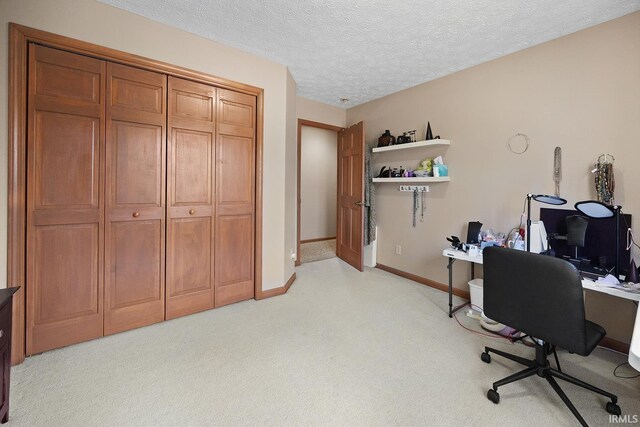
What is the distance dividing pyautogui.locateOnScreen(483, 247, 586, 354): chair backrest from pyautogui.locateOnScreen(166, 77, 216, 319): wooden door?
234cm

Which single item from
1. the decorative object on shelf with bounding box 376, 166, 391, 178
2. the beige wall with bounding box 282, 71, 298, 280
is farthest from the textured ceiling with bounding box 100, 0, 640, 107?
the decorative object on shelf with bounding box 376, 166, 391, 178

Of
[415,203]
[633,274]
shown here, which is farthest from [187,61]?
[633,274]

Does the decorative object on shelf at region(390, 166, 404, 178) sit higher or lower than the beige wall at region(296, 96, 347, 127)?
lower

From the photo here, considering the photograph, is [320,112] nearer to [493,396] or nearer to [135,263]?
[135,263]

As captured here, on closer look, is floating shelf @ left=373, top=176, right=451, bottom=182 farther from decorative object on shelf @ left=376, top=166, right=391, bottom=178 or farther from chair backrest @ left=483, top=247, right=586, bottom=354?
chair backrest @ left=483, top=247, right=586, bottom=354

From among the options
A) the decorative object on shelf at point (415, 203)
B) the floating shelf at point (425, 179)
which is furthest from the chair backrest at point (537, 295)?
the decorative object on shelf at point (415, 203)

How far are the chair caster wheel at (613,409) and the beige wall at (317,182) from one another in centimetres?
489

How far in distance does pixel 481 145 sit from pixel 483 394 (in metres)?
2.37

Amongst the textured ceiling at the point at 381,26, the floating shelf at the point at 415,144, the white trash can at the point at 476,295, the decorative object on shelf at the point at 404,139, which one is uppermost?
the textured ceiling at the point at 381,26

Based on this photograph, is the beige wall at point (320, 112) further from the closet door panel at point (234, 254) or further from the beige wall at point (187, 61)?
the closet door panel at point (234, 254)

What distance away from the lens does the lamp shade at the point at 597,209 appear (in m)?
1.82

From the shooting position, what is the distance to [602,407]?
→ 5.24 feet

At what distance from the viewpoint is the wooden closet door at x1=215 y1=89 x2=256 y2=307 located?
276 cm

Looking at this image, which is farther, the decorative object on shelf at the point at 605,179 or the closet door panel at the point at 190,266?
the closet door panel at the point at 190,266
